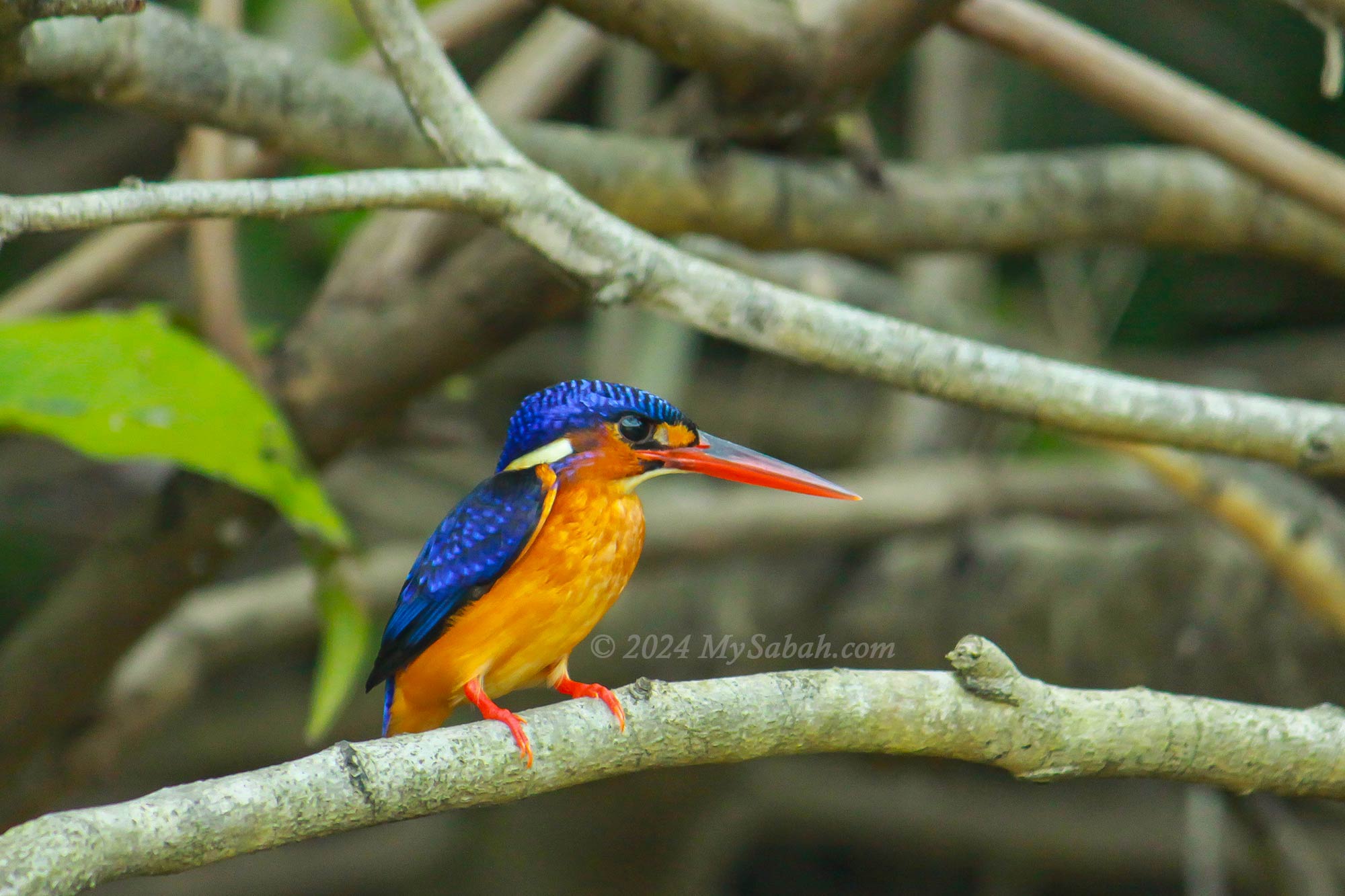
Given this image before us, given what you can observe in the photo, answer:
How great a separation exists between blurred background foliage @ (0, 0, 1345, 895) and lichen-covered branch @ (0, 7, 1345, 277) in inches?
18.6

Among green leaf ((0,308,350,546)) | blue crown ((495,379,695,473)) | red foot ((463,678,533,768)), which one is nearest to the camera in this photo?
red foot ((463,678,533,768))

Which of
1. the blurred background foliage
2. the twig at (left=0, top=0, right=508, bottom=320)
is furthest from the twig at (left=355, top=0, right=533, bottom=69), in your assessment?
the blurred background foliage

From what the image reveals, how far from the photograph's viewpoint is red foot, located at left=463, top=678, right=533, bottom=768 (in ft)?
4.20

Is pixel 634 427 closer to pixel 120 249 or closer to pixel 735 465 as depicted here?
pixel 735 465

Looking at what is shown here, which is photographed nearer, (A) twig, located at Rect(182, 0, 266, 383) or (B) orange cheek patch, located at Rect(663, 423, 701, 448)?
(B) orange cheek patch, located at Rect(663, 423, 701, 448)

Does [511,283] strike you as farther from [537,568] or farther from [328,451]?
[537,568]

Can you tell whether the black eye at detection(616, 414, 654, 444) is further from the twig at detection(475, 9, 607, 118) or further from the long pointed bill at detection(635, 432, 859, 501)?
the twig at detection(475, 9, 607, 118)

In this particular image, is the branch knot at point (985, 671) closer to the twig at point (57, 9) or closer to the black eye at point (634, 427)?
the black eye at point (634, 427)

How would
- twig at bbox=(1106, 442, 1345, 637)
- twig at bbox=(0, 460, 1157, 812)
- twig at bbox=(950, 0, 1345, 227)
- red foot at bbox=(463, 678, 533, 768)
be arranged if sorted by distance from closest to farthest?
red foot at bbox=(463, 678, 533, 768) < twig at bbox=(950, 0, 1345, 227) < twig at bbox=(1106, 442, 1345, 637) < twig at bbox=(0, 460, 1157, 812)

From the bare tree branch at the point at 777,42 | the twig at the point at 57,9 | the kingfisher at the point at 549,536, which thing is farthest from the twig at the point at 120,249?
the kingfisher at the point at 549,536

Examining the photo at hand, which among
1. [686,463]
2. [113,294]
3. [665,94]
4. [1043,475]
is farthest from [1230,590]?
[113,294]

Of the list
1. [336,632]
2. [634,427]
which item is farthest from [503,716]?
[336,632]

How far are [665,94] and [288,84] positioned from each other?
3.15 m

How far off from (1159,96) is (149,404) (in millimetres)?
1936
